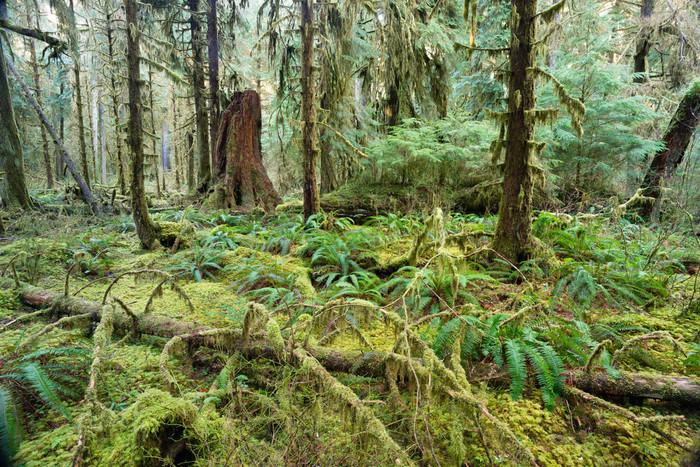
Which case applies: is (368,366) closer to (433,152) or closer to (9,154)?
(433,152)

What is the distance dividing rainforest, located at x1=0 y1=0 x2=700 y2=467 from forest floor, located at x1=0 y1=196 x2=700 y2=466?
0.02 metres

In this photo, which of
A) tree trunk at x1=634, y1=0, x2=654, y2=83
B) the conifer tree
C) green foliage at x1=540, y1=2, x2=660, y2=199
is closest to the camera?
the conifer tree

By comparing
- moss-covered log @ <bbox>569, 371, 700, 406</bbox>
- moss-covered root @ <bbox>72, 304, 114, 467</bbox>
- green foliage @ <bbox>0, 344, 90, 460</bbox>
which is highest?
moss-covered root @ <bbox>72, 304, 114, 467</bbox>

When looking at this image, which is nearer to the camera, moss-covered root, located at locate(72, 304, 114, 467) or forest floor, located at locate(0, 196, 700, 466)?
moss-covered root, located at locate(72, 304, 114, 467)

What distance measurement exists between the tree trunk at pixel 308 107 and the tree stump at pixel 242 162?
2334 millimetres

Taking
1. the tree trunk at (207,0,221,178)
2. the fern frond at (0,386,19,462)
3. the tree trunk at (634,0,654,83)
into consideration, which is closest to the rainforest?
the fern frond at (0,386,19,462)

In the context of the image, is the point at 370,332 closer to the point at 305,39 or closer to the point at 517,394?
the point at 517,394

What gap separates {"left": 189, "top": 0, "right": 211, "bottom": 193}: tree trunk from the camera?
35.2 ft

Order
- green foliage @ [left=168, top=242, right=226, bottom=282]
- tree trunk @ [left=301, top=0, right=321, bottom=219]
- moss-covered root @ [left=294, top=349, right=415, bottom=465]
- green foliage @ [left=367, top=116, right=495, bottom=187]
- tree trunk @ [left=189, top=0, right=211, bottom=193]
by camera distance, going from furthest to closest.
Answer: tree trunk @ [left=189, top=0, right=211, bottom=193] → green foliage @ [left=367, top=116, right=495, bottom=187] → tree trunk @ [left=301, top=0, right=321, bottom=219] → green foliage @ [left=168, top=242, right=226, bottom=282] → moss-covered root @ [left=294, top=349, right=415, bottom=465]

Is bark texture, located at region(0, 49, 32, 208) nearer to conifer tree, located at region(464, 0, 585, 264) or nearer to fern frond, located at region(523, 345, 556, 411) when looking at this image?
conifer tree, located at region(464, 0, 585, 264)

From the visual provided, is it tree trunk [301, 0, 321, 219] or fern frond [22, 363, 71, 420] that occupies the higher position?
tree trunk [301, 0, 321, 219]

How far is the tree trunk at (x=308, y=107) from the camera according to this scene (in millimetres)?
6087

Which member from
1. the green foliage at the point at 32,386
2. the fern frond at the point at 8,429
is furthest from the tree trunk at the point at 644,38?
the fern frond at the point at 8,429

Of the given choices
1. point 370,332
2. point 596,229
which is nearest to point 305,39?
point 370,332
